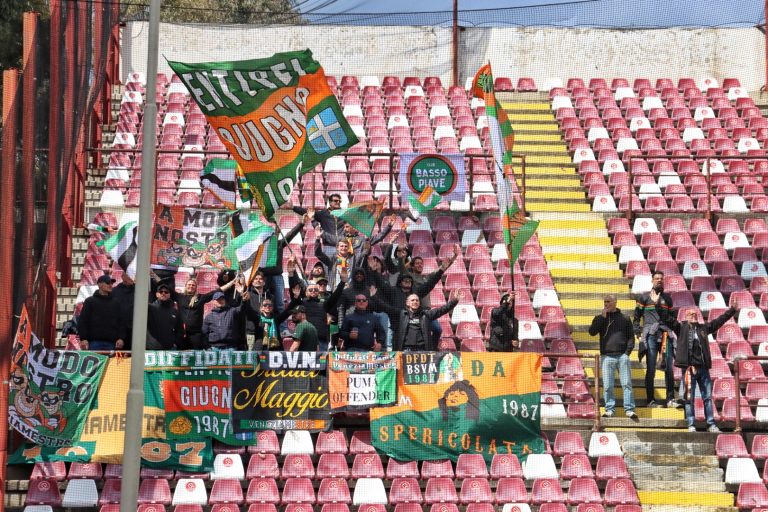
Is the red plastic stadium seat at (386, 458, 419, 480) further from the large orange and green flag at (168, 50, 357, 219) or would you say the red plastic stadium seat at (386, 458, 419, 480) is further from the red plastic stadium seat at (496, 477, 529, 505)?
the large orange and green flag at (168, 50, 357, 219)

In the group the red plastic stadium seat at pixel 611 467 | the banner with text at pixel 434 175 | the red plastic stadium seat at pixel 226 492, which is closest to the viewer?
the red plastic stadium seat at pixel 226 492

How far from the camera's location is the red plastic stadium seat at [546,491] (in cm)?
1592

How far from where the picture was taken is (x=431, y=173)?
2042 cm

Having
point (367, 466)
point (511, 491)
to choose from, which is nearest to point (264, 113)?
point (367, 466)

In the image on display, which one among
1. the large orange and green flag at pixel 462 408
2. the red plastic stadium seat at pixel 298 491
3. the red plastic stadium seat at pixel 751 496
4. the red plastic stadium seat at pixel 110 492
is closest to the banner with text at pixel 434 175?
the large orange and green flag at pixel 462 408

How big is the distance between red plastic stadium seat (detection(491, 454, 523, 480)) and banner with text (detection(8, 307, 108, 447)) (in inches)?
195

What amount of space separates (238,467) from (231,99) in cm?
457

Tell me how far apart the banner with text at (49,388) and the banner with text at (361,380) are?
2.85m

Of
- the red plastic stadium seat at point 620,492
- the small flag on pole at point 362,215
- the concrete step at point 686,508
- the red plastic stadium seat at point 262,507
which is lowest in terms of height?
the concrete step at point 686,508

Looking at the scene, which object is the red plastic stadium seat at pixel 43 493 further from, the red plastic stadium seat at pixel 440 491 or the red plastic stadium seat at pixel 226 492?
the red plastic stadium seat at pixel 440 491

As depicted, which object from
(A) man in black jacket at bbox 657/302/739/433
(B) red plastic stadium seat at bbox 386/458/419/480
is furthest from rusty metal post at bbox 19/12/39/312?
(A) man in black jacket at bbox 657/302/739/433

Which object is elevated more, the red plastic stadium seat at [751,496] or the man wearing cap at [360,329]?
the man wearing cap at [360,329]

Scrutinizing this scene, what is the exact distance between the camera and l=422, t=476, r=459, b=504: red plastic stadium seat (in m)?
15.9

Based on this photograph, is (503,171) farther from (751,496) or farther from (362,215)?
(751,496)
